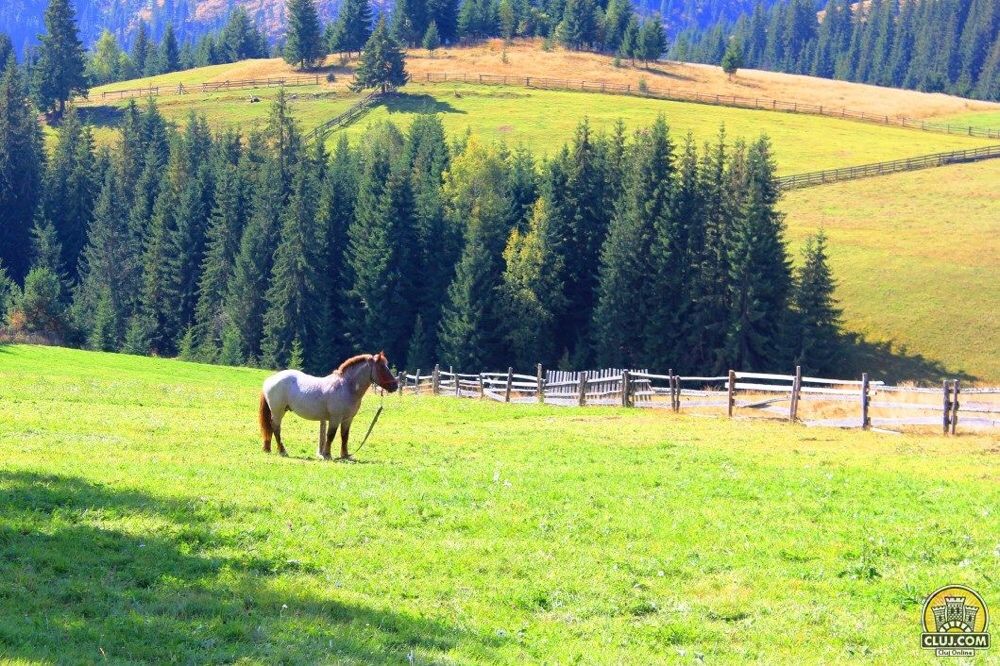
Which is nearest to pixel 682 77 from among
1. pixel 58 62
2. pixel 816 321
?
pixel 58 62

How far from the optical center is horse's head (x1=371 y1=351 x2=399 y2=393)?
70.2 ft

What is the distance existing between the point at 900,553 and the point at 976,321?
2370 inches

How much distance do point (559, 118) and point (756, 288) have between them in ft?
207

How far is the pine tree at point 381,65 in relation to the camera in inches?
5531

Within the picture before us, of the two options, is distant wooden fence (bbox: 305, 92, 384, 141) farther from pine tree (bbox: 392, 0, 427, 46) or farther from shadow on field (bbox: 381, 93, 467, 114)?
pine tree (bbox: 392, 0, 427, 46)

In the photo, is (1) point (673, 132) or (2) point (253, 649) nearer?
(2) point (253, 649)

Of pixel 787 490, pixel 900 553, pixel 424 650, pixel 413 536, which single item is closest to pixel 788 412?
pixel 787 490

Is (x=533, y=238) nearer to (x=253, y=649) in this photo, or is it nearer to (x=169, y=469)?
(x=169, y=469)

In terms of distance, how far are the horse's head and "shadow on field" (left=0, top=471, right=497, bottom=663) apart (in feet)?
26.1

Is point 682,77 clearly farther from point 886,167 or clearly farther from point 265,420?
point 265,420

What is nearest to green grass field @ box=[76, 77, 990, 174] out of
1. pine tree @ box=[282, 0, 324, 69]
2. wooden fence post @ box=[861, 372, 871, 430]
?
pine tree @ box=[282, 0, 324, 69]

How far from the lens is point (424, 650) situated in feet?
33.4

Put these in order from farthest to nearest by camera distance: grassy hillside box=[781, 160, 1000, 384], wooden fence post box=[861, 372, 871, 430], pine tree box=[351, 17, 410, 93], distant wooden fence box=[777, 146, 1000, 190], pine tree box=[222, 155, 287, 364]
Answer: pine tree box=[351, 17, 410, 93], distant wooden fence box=[777, 146, 1000, 190], pine tree box=[222, 155, 287, 364], grassy hillside box=[781, 160, 1000, 384], wooden fence post box=[861, 372, 871, 430]

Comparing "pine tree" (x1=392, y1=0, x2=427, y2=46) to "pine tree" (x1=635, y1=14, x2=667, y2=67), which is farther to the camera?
"pine tree" (x1=392, y1=0, x2=427, y2=46)
